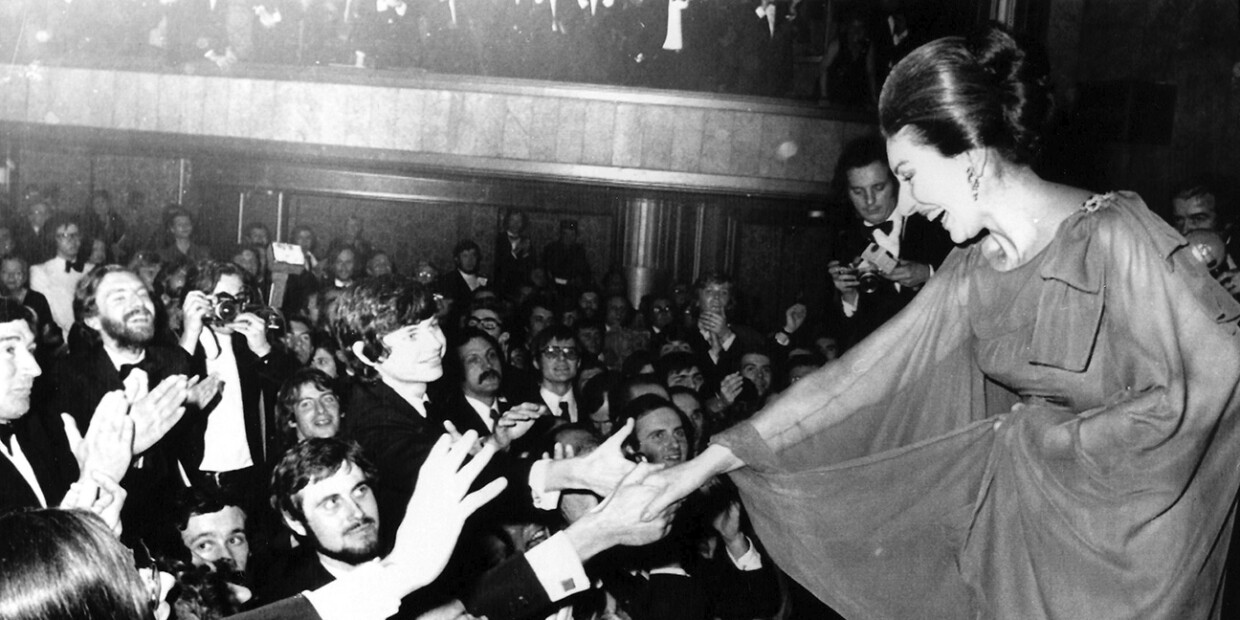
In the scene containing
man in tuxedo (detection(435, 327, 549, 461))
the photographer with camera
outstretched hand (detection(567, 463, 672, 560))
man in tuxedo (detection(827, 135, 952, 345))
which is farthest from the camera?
man in tuxedo (detection(827, 135, 952, 345))

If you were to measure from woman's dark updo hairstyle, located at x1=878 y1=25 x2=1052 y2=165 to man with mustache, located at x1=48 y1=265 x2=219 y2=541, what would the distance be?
7.34 feet

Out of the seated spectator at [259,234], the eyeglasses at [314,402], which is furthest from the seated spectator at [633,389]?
the seated spectator at [259,234]

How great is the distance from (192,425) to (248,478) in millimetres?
336

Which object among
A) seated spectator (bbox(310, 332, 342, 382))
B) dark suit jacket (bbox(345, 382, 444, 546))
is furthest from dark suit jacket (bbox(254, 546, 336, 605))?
seated spectator (bbox(310, 332, 342, 382))

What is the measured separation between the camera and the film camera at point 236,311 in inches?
180

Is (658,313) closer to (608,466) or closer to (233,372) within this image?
(233,372)

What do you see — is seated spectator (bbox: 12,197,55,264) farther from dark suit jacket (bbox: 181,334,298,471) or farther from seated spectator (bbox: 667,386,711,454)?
seated spectator (bbox: 667,386,711,454)

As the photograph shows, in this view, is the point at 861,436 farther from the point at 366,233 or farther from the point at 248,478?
the point at 366,233

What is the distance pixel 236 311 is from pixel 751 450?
277cm

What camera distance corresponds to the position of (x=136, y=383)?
3553 millimetres

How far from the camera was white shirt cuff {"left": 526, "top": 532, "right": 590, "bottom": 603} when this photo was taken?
2.46 metres

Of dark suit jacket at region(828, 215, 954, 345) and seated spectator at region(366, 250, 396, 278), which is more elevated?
dark suit jacket at region(828, 215, 954, 345)

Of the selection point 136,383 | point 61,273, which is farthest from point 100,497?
point 61,273

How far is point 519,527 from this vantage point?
3.59 m
